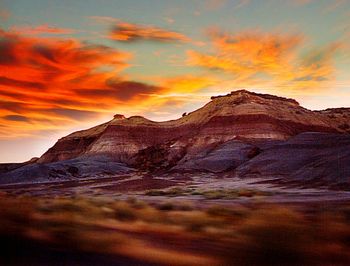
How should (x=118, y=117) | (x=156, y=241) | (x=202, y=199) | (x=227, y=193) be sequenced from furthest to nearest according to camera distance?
(x=118, y=117) < (x=227, y=193) < (x=202, y=199) < (x=156, y=241)

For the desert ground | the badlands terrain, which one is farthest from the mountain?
the desert ground

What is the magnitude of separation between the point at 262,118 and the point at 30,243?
82.6m

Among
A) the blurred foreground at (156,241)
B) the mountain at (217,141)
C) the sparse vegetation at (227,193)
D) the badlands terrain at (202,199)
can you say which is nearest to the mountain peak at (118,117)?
the mountain at (217,141)

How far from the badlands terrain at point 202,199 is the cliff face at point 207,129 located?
1.02ft

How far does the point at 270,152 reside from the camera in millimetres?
A: 56344

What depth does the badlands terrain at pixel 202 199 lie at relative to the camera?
547cm

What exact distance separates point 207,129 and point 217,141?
15.5 feet

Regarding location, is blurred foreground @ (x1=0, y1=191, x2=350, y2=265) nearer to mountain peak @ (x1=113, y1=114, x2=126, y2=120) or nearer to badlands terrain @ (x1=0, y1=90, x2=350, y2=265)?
badlands terrain @ (x1=0, y1=90, x2=350, y2=265)

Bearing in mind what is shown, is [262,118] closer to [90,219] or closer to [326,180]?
[326,180]

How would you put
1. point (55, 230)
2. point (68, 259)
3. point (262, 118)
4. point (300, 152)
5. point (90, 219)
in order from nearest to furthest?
point (68, 259) → point (55, 230) → point (90, 219) → point (300, 152) → point (262, 118)

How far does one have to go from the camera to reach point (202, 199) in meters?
22.1

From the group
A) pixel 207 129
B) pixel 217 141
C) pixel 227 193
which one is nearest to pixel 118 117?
pixel 207 129

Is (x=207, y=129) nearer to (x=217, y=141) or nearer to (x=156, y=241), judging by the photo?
(x=217, y=141)

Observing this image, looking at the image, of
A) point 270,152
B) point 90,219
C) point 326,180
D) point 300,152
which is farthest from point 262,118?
point 90,219
